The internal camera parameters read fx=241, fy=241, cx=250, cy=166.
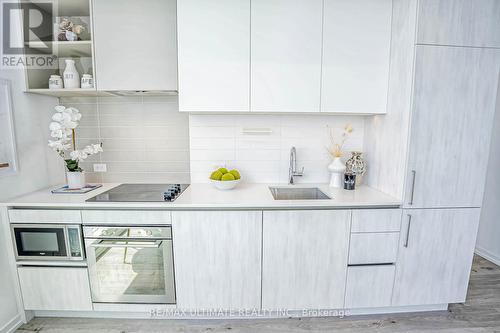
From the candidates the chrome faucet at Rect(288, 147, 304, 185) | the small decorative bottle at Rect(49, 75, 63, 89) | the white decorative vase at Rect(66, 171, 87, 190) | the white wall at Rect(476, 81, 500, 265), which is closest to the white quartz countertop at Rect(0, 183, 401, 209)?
the white decorative vase at Rect(66, 171, 87, 190)

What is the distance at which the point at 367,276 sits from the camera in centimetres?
178

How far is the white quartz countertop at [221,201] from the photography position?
1.64m

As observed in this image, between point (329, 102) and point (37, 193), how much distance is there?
238 centimetres

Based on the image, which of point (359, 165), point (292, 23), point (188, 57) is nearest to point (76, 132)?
point (188, 57)

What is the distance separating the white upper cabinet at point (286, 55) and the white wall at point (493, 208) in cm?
224

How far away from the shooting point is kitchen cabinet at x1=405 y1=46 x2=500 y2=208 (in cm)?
163

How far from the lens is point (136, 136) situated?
2236mm

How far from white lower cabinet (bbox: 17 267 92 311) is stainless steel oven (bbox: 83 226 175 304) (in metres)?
0.08

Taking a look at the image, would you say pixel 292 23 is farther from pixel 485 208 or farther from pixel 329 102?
pixel 485 208

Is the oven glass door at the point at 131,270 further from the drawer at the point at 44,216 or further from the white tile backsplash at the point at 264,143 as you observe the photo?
the white tile backsplash at the point at 264,143

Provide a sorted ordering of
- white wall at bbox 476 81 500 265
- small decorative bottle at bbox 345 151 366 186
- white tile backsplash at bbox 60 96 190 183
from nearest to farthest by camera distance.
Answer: small decorative bottle at bbox 345 151 366 186 < white tile backsplash at bbox 60 96 190 183 < white wall at bbox 476 81 500 265

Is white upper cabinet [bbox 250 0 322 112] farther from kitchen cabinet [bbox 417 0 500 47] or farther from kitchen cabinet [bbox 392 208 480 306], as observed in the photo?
kitchen cabinet [bbox 392 208 480 306]

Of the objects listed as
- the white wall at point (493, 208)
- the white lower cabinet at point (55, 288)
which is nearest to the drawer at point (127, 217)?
the white lower cabinet at point (55, 288)

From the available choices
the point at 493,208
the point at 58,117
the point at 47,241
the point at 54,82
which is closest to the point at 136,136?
the point at 58,117
